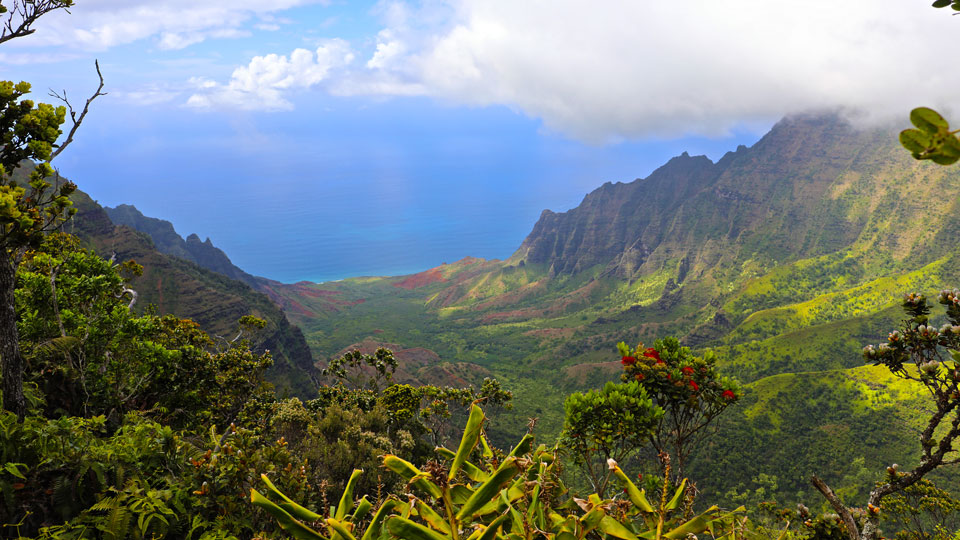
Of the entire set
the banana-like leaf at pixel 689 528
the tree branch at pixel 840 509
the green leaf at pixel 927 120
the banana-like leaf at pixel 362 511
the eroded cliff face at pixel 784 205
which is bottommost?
the tree branch at pixel 840 509

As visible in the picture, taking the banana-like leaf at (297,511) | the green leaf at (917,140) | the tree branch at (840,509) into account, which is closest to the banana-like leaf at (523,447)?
the banana-like leaf at (297,511)

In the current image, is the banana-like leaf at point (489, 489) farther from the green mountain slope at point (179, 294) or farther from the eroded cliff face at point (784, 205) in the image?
the eroded cliff face at point (784, 205)

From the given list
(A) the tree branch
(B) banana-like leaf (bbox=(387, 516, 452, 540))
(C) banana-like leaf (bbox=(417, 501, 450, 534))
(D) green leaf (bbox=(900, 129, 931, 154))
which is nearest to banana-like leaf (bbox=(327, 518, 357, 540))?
(B) banana-like leaf (bbox=(387, 516, 452, 540))

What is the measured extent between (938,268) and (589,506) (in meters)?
136

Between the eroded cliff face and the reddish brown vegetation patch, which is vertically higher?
the eroded cliff face

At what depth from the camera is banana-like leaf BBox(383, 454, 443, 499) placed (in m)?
1.79

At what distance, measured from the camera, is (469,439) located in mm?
1997

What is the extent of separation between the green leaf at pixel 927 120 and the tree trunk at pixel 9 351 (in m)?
9.50

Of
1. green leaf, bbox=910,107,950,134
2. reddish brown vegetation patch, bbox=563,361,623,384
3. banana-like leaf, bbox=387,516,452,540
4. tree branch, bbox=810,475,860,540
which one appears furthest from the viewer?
reddish brown vegetation patch, bbox=563,361,623,384

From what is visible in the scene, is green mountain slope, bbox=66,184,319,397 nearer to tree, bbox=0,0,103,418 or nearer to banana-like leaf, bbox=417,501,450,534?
tree, bbox=0,0,103,418

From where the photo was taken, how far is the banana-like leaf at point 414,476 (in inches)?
70.4

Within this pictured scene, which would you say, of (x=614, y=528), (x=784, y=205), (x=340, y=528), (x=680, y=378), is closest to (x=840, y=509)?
(x=614, y=528)

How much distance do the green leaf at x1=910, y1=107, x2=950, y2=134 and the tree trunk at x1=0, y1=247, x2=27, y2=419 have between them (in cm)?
950

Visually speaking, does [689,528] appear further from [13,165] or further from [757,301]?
[757,301]
